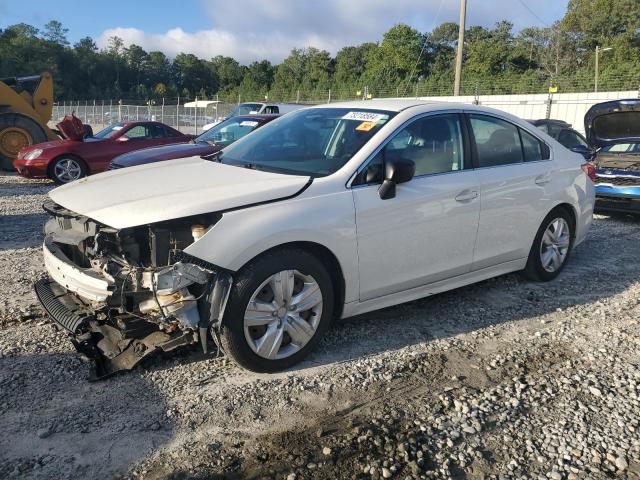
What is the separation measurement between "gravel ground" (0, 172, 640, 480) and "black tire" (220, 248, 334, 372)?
108 millimetres

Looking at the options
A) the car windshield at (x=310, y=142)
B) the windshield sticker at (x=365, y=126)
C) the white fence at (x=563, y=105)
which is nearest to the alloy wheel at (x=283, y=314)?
the car windshield at (x=310, y=142)

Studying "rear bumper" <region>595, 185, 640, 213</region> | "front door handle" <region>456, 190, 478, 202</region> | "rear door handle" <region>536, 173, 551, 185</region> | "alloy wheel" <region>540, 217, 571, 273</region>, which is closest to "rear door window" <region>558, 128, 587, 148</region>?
"rear bumper" <region>595, 185, 640, 213</region>

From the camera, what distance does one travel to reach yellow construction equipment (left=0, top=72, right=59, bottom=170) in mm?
14141

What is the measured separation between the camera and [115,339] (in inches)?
140

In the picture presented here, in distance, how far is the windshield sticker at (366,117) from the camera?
4223 millimetres

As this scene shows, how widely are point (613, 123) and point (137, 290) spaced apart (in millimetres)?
8658

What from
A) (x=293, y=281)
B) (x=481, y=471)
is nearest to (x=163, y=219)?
(x=293, y=281)

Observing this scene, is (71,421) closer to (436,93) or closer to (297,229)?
(297,229)

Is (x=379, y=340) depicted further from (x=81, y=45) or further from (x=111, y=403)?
(x=81, y=45)

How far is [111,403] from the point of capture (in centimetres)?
317

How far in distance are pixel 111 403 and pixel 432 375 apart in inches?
77.0

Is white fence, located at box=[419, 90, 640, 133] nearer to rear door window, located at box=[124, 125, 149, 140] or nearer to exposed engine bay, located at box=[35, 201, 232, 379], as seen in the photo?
rear door window, located at box=[124, 125, 149, 140]

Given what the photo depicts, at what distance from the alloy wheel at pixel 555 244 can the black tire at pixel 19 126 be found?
13.2m

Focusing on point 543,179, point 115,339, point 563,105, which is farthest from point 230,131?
point 563,105
